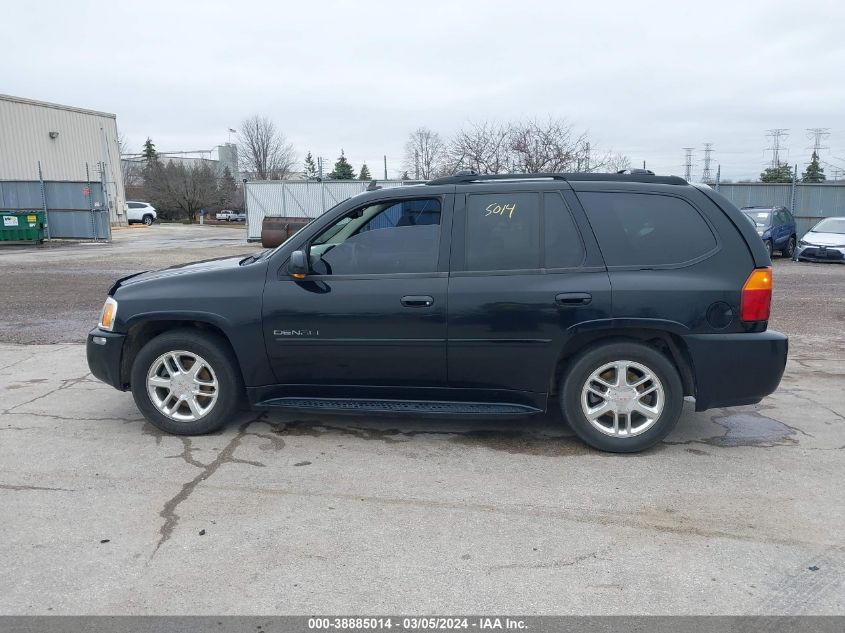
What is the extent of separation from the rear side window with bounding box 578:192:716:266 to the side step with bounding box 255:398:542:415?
1217 mm

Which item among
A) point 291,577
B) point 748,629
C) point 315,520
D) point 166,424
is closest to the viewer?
point 748,629

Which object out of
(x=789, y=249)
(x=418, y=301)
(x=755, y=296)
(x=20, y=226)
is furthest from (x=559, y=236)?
(x=20, y=226)

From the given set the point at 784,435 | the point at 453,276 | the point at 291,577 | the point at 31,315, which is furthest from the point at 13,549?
the point at 31,315

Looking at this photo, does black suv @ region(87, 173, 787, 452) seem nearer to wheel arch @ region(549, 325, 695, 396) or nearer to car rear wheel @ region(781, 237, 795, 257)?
wheel arch @ region(549, 325, 695, 396)

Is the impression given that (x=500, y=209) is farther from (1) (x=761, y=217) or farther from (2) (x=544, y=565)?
(1) (x=761, y=217)

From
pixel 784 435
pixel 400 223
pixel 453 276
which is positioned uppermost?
pixel 400 223

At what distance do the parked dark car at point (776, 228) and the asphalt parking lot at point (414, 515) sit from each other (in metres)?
15.0

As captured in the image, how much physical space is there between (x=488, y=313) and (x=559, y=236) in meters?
0.72

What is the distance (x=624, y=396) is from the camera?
4676 mm

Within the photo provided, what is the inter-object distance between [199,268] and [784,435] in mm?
4526

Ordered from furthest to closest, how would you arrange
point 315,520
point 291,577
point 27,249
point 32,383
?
point 27,249
point 32,383
point 315,520
point 291,577

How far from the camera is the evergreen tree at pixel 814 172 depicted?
4721 cm

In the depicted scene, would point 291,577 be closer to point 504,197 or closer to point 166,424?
point 166,424

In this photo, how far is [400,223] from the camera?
491 centimetres
